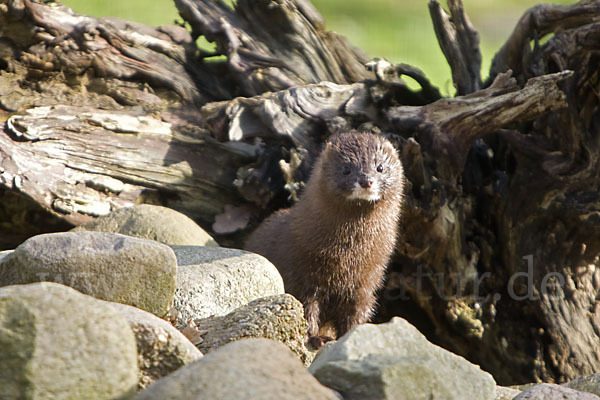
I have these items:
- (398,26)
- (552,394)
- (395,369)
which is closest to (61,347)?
(395,369)

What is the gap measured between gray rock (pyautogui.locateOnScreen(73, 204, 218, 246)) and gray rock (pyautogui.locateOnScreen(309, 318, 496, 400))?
7.83ft

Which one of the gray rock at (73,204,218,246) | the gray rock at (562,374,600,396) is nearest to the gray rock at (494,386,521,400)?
the gray rock at (562,374,600,396)

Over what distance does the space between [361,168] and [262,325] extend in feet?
5.87

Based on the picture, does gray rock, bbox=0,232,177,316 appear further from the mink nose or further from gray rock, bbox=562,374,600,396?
gray rock, bbox=562,374,600,396

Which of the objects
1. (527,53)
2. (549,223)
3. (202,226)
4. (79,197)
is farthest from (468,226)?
(79,197)

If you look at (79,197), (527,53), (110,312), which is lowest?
(79,197)

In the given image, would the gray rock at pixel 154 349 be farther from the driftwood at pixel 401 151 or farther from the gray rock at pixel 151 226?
the driftwood at pixel 401 151

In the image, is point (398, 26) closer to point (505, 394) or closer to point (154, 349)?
point (505, 394)

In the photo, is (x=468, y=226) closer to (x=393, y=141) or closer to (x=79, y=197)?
(x=393, y=141)

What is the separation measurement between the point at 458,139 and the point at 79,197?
3.02 metres

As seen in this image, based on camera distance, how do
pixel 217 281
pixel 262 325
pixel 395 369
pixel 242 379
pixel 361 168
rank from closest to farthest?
pixel 242 379 < pixel 395 369 < pixel 262 325 < pixel 217 281 < pixel 361 168

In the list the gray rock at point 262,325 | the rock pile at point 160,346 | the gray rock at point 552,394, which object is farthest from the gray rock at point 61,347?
the gray rock at point 552,394

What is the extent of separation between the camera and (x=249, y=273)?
4008 millimetres

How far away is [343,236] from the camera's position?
187 inches
